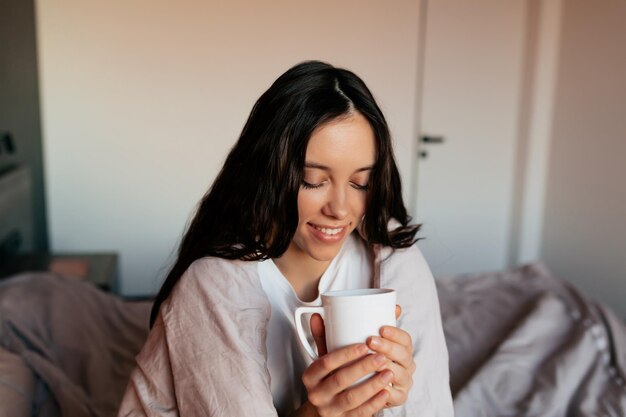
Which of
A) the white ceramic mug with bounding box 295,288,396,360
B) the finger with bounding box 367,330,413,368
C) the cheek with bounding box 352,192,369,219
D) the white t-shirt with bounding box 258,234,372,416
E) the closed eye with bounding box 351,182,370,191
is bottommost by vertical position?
the white t-shirt with bounding box 258,234,372,416

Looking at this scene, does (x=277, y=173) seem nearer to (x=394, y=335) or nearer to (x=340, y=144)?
(x=340, y=144)

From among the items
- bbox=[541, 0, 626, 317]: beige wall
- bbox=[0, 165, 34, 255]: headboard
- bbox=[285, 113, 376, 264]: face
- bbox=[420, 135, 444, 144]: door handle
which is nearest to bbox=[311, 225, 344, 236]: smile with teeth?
Result: bbox=[285, 113, 376, 264]: face

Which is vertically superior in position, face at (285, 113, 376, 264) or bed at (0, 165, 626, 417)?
face at (285, 113, 376, 264)

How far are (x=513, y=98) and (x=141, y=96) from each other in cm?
202

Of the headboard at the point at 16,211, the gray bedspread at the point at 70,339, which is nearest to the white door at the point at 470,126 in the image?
the headboard at the point at 16,211

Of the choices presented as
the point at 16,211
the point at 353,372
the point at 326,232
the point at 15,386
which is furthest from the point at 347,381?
the point at 16,211

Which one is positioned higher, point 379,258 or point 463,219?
point 379,258

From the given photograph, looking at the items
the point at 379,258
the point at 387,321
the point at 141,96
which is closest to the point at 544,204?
the point at 141,96

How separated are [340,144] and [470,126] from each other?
3.03 metres

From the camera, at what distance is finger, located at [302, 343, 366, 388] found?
87cm

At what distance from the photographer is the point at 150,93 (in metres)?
3.37

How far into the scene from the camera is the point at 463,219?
13.2ft

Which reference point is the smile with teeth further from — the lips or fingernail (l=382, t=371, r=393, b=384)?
fingernail (l=382, t=371, r=393, b=384)

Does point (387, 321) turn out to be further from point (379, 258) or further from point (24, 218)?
point (24, 218)
